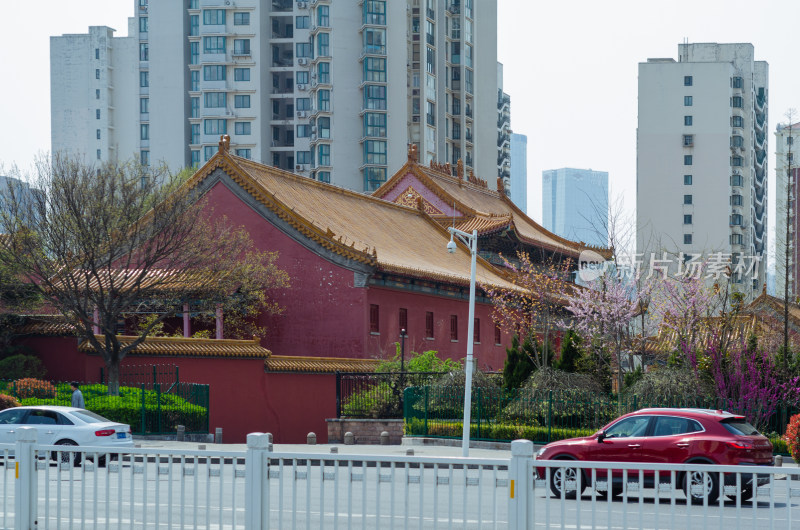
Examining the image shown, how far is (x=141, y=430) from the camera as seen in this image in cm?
2936

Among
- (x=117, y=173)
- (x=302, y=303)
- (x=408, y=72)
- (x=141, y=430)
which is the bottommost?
(x=141, y=430)

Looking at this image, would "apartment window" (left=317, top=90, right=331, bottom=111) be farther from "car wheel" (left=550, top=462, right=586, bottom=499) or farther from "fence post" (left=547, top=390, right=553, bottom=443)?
"car wheel" (left=550, top=462, right=586, bottom=499)

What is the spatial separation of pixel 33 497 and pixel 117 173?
85.1ft

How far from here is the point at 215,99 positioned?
96750mm

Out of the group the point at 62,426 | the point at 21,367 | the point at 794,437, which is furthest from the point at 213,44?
the point at 794,437

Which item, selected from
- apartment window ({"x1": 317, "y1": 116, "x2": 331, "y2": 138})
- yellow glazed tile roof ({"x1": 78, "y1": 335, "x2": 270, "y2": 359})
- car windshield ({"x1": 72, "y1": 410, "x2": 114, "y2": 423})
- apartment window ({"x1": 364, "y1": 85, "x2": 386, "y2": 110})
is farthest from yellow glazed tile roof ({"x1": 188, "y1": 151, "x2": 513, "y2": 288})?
apartment window ({"x1": 317, "y1": 116, "x2": 331, "y2": 138})

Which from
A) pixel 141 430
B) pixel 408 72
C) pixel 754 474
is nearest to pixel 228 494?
pixel 754 474

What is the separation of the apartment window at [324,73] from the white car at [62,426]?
70268 mm

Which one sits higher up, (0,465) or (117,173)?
(117,173)

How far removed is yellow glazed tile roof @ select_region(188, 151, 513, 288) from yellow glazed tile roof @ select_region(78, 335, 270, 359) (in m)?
6.58

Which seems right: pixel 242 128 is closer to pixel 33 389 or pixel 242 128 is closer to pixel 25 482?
pixel 33 389

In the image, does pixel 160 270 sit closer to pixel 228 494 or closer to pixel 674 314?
pixel 674 314

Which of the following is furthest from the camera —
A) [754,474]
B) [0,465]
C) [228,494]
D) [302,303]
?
[302,303]

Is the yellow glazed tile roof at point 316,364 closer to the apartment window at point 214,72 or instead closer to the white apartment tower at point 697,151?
the apartment window at point 214,72
